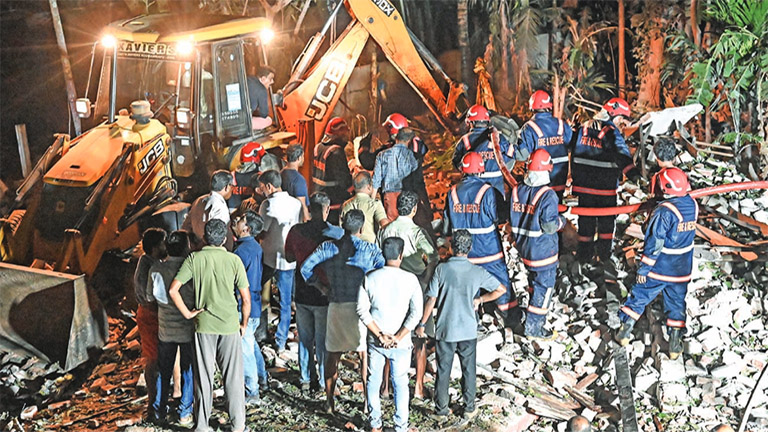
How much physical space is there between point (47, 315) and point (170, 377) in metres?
1.52

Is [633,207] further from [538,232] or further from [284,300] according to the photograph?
[284,300]

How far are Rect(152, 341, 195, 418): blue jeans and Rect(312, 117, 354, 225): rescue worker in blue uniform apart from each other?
105 inches

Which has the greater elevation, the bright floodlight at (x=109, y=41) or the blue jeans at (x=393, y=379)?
the bright floodlight at (x=109, y=41)

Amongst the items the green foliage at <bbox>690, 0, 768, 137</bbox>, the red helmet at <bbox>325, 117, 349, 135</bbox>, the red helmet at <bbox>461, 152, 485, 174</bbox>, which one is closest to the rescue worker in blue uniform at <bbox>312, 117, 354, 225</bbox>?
the red helmet at <bbox>325, 117, 349, 135</bbox>

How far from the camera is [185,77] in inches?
301

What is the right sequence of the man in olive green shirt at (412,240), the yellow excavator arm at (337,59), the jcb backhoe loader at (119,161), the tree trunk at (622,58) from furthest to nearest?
→ the tree trunk at (622,58) < the yellow excavator arm at (337,59) < the jcb backhoe loader at (119,161) < the man in olive green shirt at (412,240)

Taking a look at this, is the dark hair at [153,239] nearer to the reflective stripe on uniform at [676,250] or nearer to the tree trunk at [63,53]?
the tree trunk at [63,53]

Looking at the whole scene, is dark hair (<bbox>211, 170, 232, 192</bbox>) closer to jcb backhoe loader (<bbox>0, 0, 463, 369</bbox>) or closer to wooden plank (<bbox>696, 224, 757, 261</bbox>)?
jcb backhoe loader (<bbox>0, 0, 463, 369</bbox>)

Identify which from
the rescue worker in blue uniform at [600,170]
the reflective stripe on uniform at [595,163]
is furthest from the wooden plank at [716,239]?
the reflective stripe on uniform at [595,163]

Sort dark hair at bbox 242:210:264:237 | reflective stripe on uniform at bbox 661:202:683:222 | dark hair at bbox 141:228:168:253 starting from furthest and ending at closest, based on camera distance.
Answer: reflective stripe on uniform at bbox 661:202:683:222
dark hair at bbox 242:210:264:237
dark hair at bbox 141:228:168:253

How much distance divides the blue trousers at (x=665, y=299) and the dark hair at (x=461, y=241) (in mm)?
1673

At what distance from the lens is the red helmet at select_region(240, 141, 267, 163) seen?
7.70 metres

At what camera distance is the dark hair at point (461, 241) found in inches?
219

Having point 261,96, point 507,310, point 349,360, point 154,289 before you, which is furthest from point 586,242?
point 154,289
